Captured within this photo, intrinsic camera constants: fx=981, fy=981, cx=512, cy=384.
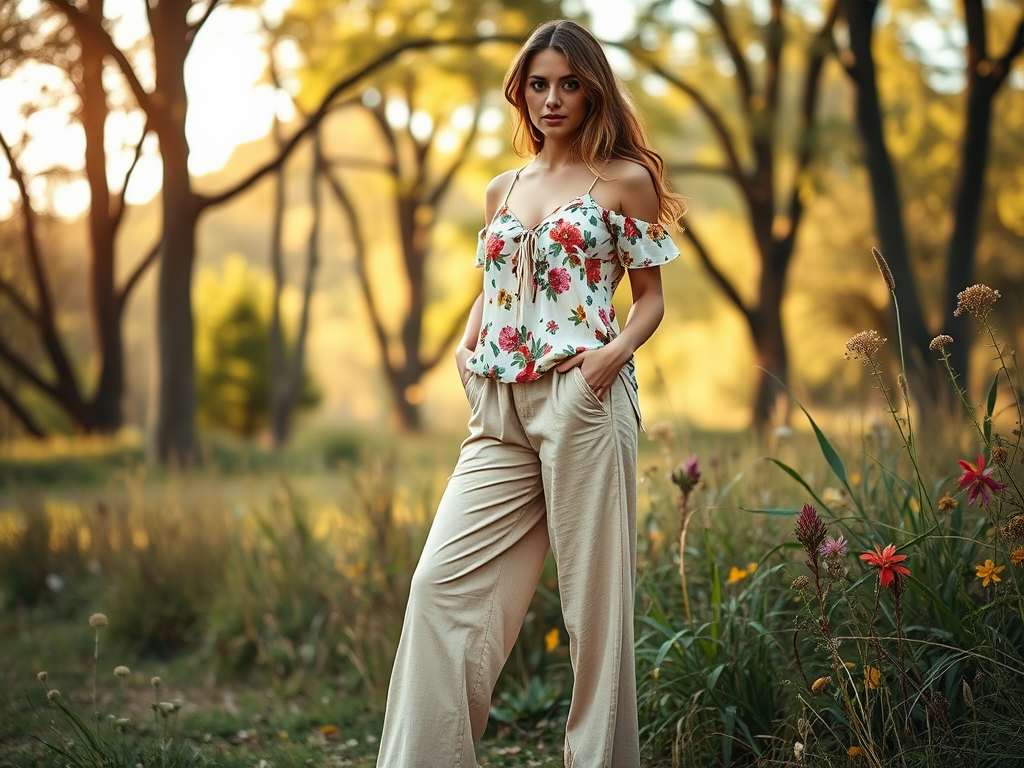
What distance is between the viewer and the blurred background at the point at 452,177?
30.6ft

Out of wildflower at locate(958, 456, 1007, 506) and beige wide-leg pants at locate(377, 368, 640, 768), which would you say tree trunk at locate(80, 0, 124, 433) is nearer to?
beige wide-leg pants at locate(377, 368, 640, 768)

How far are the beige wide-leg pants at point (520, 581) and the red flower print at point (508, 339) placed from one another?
10 cm

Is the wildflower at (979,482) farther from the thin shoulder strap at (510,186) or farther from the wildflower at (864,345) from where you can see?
the thin shoulder strap at (510,186)

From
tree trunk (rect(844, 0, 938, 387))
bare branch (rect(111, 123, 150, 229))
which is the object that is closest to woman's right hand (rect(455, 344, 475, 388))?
tree trunk (rect(844, 0, 938, 387))

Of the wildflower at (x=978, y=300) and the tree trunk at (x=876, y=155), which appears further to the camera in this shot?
the tree trunk at (x=876, y=155)

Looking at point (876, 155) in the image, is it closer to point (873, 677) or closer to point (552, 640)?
point (552, 640)

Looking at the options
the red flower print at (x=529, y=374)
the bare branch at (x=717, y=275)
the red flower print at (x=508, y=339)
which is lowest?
the red flower print at (x=529, y=374)

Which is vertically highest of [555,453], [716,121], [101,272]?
[716,121]

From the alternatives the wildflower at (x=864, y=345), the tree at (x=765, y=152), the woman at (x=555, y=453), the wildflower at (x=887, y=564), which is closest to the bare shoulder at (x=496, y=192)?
the woman at (x=555, y=453)

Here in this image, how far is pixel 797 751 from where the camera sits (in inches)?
91.7

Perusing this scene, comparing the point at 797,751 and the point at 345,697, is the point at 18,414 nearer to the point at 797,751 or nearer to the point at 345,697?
the point at 345,697

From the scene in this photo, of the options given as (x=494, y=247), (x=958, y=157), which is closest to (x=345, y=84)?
(x=958, y=157)

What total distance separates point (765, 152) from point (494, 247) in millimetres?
12159

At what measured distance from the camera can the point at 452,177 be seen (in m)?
18.4
